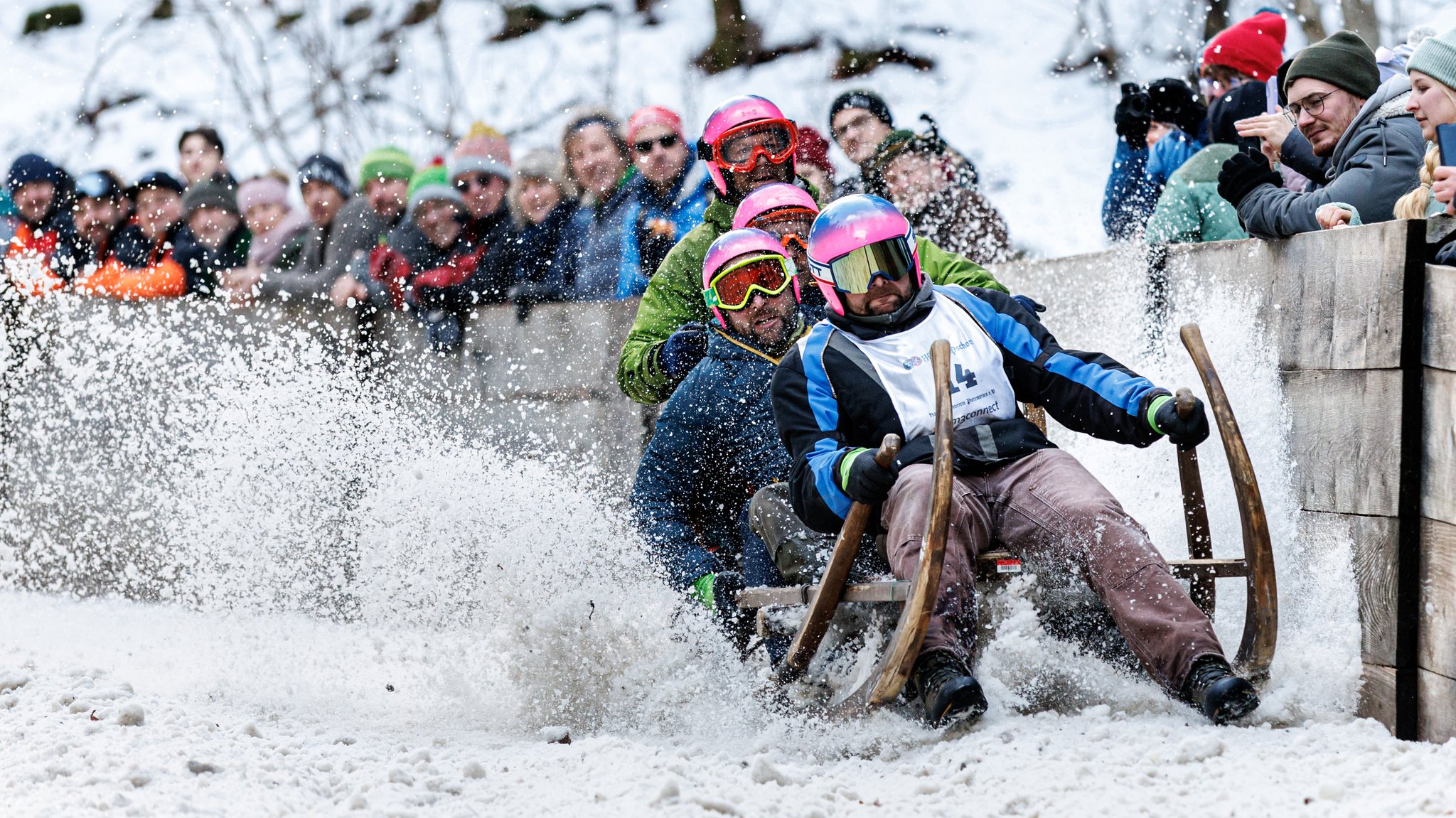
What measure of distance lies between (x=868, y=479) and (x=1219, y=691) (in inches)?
39.9

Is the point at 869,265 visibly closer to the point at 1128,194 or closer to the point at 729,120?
the point at 729,120

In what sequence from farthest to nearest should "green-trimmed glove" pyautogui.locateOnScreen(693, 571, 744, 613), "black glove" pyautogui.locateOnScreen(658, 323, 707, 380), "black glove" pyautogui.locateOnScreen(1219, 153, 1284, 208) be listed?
1. "black glove" pyautogui.locateOnScreen(658, 323, 707, 380)
2. "green-trimmed glove" pyautogui.locateOnScreen(693, 571, 744, 613)
3. "black glove" pyautogui.locateOnScreen(1219, 153, 1284, 208)

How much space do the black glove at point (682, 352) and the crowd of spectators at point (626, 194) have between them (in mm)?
441

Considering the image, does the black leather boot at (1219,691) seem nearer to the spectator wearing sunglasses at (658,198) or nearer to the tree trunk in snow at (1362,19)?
the spectator wearing sunglasses at (658,198)

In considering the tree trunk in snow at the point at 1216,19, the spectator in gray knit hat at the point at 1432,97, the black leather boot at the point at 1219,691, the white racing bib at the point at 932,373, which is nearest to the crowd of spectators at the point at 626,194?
the spectator in gray knit hat at the point at 1432,97

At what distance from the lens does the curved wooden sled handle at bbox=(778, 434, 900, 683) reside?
4035 mm

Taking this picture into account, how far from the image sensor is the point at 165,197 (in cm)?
877

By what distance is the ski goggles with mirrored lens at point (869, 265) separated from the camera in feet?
14.3

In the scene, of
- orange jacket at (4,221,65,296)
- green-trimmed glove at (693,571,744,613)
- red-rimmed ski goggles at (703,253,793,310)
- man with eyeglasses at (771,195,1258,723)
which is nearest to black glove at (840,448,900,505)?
man with eyeglasses at (771,195,1258,723)

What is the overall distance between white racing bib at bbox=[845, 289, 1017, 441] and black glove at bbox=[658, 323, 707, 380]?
130 cm

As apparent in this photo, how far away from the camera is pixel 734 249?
202 inches

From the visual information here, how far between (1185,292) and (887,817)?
2771mm

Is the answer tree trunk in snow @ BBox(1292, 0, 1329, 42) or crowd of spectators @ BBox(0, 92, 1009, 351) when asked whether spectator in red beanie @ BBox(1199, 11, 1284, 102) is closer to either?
crowd of spectators @ BBox(0, 92, 1009, 351)

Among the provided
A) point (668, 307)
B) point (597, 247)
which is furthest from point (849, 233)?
point (597, 247)
